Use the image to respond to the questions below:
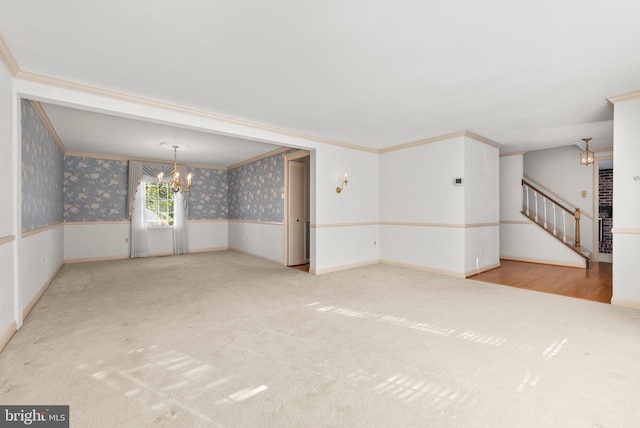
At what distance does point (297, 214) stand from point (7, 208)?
4493mm

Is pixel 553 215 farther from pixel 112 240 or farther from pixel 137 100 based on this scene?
pixel 112 240

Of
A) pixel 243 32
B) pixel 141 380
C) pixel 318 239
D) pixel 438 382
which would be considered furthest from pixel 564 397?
pixel 318 239

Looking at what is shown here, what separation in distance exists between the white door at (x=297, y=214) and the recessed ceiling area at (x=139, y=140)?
830 mm

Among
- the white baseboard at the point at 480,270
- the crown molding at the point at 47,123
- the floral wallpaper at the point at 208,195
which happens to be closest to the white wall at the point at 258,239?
the floral wallpaper at the point at 208,195

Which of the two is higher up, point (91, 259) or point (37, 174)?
point (37, 174)

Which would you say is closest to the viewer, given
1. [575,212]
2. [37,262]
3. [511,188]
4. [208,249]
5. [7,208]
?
[7,208]

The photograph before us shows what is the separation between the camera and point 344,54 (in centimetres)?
251

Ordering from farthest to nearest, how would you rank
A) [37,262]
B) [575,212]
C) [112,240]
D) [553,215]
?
[112,240], [553,215], [575,212], [37,262]

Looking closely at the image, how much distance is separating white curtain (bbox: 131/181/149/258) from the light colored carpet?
3.43 m

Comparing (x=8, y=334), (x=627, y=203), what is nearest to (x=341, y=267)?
(x=627, y=203)

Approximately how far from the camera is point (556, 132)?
5.05 meters

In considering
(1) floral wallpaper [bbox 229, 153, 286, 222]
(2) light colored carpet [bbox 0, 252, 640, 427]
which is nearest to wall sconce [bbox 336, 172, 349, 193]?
(1) floral wallpaper [bbox 229, 153, 286, 222]

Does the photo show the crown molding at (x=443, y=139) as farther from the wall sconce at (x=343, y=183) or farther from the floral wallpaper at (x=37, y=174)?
the floral wallpaper at (x=37, y=174)

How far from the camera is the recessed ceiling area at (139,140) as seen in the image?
14.4 feet
